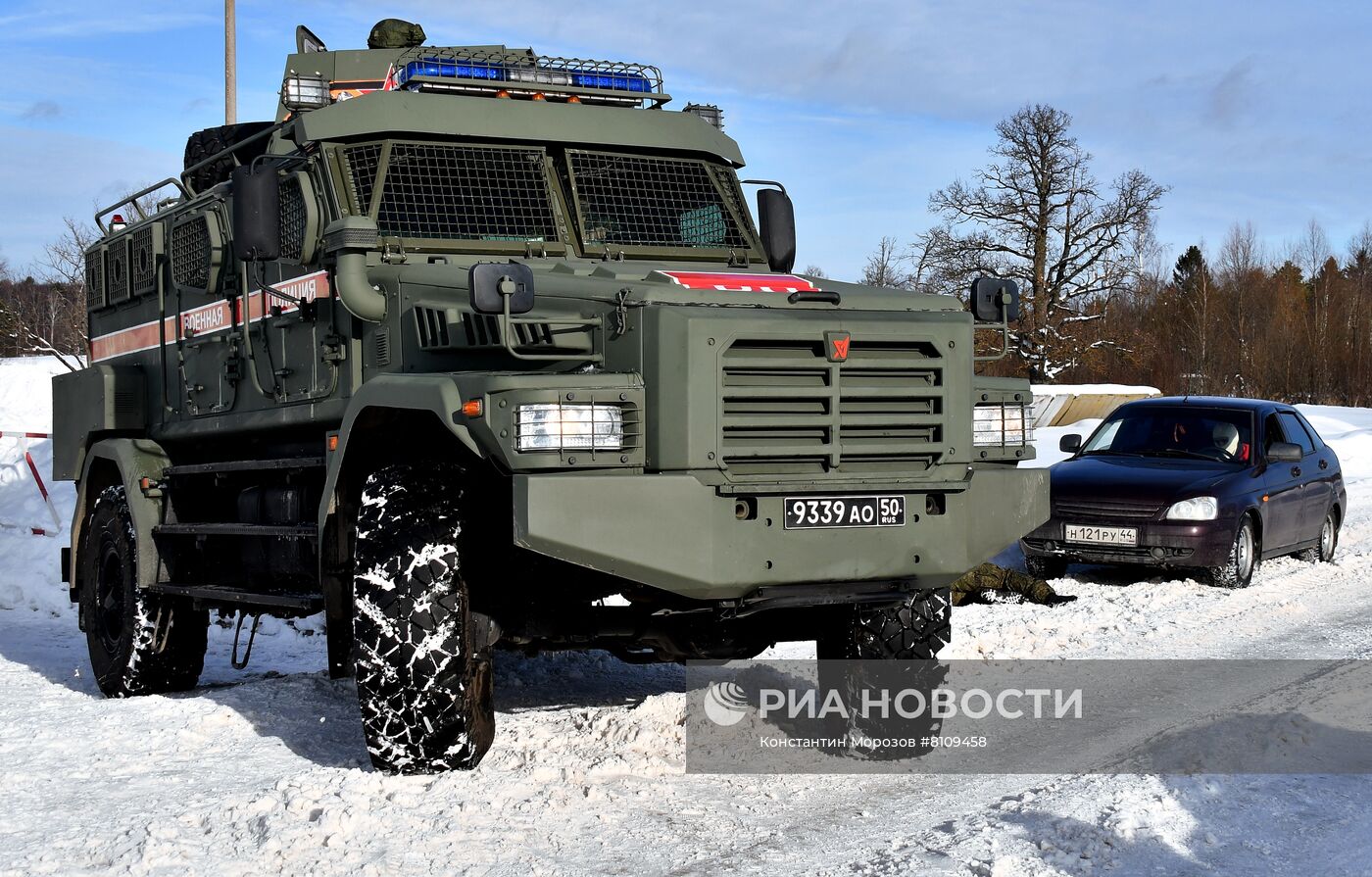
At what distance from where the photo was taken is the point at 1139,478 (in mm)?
11453

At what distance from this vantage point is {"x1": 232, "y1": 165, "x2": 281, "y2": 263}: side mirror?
6.39 m

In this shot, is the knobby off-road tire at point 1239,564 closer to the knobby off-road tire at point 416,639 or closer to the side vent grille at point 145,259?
the knobby off-road tire at point 416,639

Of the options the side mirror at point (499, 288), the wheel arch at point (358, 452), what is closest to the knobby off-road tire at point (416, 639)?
the wheel arch at point (358, 452)

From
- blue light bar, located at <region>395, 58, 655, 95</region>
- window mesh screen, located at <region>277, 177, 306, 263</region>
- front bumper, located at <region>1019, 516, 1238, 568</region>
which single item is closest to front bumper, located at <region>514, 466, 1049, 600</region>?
window mesh screen, located at <region>277, 177, 306, 263</region>

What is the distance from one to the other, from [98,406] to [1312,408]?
26.7 metres

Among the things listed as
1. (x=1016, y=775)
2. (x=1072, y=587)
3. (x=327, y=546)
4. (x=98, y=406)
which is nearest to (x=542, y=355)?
(x=327, y=546)

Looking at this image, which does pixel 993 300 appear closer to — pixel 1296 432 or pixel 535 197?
pixel 535 197

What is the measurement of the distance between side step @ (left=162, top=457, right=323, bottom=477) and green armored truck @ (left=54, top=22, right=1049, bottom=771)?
0.09ft

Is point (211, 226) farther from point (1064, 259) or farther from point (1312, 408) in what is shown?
point (1064, 259)

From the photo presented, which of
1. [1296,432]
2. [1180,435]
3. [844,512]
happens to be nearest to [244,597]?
[844,512]

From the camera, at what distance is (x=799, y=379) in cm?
537

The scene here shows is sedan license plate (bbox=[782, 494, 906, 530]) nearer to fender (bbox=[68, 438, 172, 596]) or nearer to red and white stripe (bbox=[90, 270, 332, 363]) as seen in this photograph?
red and white stripe (bbox=[90, 270, 332, 363])

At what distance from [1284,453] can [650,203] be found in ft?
23.4

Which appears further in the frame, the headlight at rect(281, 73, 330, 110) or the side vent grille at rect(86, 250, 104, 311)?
the side vent grille at rect(86, 250, 104, 311)
